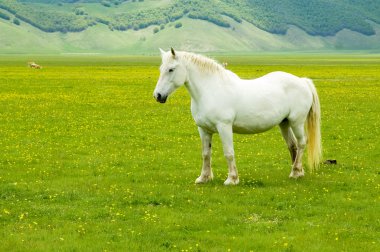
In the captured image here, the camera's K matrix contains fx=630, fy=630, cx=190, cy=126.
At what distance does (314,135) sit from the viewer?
16.3 meters

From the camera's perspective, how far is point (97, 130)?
87.2 ft

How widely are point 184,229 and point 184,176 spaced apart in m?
5.23

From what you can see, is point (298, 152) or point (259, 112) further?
point (298, 152)

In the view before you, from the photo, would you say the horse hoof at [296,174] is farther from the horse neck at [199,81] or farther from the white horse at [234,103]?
the horse neck at [199,81]

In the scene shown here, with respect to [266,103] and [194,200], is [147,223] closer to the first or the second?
[194,200]

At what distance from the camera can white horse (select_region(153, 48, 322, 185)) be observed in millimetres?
14781

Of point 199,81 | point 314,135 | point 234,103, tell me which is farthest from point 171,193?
point 314,135

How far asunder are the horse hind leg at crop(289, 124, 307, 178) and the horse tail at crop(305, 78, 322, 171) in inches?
11.2

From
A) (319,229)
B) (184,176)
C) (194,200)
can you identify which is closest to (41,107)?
(184,176)

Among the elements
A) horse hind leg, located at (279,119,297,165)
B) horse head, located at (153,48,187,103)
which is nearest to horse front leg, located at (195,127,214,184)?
horse head, located at (153,48,187,103)

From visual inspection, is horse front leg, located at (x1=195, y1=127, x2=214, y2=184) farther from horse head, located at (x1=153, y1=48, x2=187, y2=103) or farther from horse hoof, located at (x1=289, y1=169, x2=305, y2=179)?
horse hoof, located at (x1=289, y1=169, x2=305, y2=179)

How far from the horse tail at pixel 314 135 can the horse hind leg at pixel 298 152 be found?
0.28 meters

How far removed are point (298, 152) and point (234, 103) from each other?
2.27 m

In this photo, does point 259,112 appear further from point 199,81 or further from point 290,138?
point 290,138
